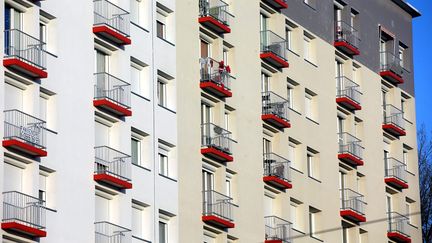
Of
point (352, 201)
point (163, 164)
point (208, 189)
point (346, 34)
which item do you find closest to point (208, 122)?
point (208, 189)

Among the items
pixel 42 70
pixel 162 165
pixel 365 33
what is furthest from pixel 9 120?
pixel 365 33

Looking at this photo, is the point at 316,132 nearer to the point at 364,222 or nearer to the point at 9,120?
the point at 364,222

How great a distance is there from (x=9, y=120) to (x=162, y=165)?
9.60 meters

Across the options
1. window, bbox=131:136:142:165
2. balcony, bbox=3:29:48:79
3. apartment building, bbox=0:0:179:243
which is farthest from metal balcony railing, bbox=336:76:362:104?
balcony, bbox=3:29:48:79

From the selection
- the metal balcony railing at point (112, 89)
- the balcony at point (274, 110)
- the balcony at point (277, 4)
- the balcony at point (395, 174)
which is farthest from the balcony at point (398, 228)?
the metal balcony railing at point (112, 89)

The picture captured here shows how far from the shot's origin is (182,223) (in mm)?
66000

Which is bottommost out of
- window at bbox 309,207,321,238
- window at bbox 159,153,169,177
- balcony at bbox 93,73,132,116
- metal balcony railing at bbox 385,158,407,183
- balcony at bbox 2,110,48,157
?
balcony at bbox 2,110,48,157

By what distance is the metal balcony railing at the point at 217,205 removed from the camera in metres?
67.8

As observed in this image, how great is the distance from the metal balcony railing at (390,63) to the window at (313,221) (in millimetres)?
11413

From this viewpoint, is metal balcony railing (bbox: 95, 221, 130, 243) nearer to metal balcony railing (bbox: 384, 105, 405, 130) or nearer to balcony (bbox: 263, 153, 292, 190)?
balcony (bbox: 263, 153, 292, 190)

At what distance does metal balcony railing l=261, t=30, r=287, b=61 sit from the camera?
7456 centimetres

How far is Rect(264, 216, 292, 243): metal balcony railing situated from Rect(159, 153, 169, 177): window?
7281 millimetres

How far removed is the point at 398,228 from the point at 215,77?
1788 centimetres

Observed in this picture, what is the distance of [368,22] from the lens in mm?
85125
